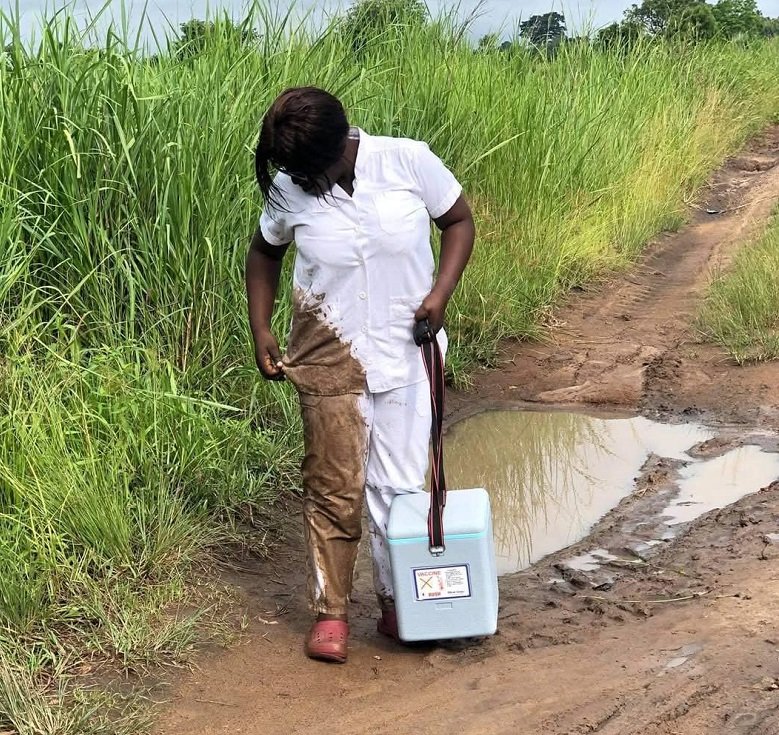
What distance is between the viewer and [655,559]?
12.9 feet

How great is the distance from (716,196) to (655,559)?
25.9 feet

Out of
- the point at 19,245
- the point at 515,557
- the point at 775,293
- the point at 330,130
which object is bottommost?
the point at 515,557

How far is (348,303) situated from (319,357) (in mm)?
187

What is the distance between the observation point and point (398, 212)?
9.67ft

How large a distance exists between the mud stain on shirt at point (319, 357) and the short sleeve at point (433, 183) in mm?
401

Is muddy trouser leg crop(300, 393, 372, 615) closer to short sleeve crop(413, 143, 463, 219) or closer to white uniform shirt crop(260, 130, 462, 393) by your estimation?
white uniform shirt crop(260, 130, 462, 393)

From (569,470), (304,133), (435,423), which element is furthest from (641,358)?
(304,133)

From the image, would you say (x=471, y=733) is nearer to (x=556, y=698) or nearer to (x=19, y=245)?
(x=556, y=698)

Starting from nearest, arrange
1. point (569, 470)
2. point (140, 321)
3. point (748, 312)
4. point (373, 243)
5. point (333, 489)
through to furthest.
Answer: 1. point (373, 243)
2. point (333, 489)
3. point (140, 321)
4. point (569, 470)
5. point (748, 312)

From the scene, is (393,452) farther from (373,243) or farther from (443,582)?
(373,243)

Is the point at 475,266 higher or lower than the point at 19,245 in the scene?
lower

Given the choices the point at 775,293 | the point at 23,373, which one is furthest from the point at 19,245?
the point at 775,293

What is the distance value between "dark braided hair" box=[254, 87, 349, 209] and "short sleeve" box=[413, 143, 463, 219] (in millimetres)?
219

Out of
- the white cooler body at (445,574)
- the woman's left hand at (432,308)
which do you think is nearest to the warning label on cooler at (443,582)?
the white cooler body at (445,574)
